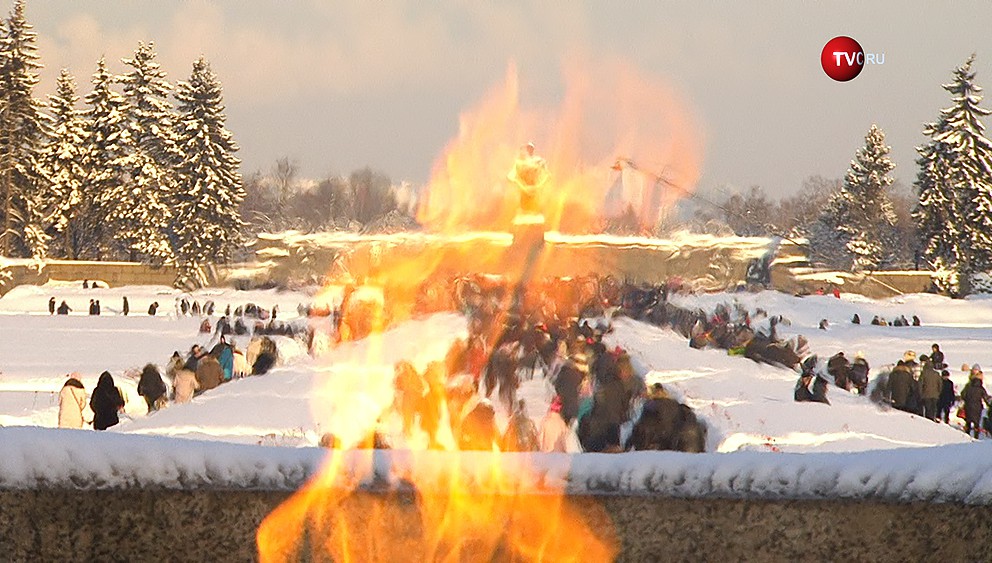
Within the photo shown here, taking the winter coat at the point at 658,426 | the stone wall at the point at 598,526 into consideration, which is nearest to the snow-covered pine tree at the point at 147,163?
the winter coat at the point at 658,426

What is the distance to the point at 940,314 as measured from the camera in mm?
48938

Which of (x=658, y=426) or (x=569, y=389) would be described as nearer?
(x=658, y=426)

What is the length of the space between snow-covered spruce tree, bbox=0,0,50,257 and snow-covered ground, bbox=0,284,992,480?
43.0ft

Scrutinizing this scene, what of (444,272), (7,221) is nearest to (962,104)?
(444,272)

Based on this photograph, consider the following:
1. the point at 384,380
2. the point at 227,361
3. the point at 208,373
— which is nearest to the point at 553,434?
the point at 208,373

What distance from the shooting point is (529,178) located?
1699 inches

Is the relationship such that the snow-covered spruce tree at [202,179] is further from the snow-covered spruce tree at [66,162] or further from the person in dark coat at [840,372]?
the person in dark coat at [840,372]

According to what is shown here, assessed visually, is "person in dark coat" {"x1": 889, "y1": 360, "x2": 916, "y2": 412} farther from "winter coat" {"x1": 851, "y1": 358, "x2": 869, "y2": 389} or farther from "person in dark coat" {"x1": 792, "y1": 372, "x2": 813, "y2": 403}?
"winter coat" {"x1": 851, "y1": 358, "x2": 869, "y2": 389}

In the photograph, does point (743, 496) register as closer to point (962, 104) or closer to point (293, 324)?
point (293, 324)

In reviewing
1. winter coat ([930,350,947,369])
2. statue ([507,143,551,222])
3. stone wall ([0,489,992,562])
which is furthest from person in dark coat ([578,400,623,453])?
statue ([507,143,551,222])

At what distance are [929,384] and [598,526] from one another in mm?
14128

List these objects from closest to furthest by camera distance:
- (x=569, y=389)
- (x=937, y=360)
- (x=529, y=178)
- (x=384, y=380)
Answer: (x=569, y=389), (x=384, y=380), (x=937, y=360), (x=529, y=178)

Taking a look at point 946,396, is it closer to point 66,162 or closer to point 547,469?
point 547,469

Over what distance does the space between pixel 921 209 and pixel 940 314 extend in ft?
32.4
